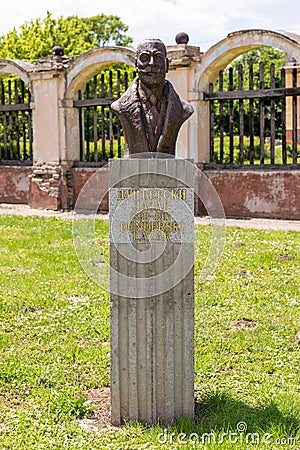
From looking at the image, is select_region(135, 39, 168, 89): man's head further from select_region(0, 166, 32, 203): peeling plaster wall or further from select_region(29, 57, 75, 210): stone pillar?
select_region(0, 166, 32, 203): peeling plaster wall

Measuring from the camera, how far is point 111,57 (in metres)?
14.3

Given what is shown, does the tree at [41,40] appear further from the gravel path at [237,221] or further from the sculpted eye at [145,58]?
the sculpted eye at [145,58]

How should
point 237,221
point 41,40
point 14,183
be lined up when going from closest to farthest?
1. point 237,221
2. point 14,183
3. point 41,40

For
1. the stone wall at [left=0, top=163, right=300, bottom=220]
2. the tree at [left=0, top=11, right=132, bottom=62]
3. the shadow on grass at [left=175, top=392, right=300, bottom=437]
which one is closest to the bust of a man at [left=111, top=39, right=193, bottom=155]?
the shadow on grass at [left=175, top=392, right=300, bottom=437]

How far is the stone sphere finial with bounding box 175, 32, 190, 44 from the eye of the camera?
13.2 meters

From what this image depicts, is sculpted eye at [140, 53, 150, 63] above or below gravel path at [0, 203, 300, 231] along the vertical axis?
above

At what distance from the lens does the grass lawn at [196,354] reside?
4363 millimetres

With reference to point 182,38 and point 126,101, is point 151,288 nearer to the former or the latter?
point 126,101

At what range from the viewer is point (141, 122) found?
4.71 metres

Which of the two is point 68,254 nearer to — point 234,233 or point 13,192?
point 234,233

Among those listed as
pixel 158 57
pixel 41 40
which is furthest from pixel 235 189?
pixel 41 40

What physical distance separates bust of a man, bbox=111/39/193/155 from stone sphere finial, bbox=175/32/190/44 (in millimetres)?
8778

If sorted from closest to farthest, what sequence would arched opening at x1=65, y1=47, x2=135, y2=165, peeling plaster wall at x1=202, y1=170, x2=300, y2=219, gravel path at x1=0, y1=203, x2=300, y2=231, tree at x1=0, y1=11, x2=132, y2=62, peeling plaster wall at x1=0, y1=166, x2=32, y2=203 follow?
gravel path at x1=0, y1=203, x2=300, y2=231
peeling plaster wall at x1=202, y1=170, x2=300, y2=219
arched opening at x1=65, y1=47, x2=135, y2=165
peeling plaster wall at x1=0, y1=166, x2=32, y2=203
tree at x1=0, y1=11, x2=132, y2=62

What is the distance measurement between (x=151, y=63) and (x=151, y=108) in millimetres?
304
